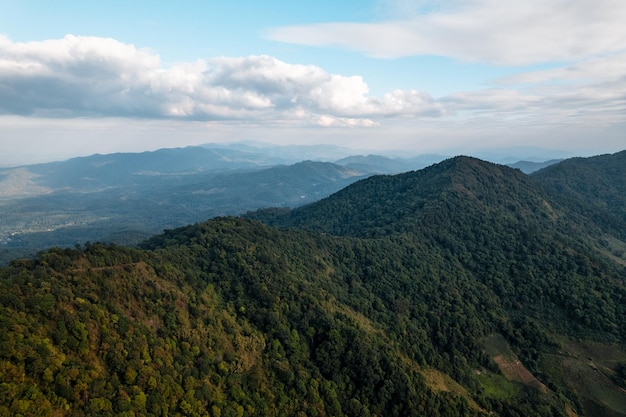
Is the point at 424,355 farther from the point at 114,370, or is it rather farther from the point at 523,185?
the point at 523,185

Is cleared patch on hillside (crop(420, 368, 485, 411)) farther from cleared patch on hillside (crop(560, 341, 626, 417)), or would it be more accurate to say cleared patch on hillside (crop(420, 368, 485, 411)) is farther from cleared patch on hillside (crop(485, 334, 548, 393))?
cleared patch on hillside (crop(560, 341, 626, 417))

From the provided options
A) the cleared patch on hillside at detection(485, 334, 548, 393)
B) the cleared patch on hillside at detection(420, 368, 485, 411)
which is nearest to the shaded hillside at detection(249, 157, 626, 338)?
the cleared patch on hillside at detection(485, 334, 548, 393)

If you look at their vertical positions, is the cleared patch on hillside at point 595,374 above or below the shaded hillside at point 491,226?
below

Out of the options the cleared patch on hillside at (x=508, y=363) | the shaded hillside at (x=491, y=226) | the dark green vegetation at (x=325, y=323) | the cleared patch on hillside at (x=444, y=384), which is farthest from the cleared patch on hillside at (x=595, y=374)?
the cleared patch on hillside at (x=444, y=384)

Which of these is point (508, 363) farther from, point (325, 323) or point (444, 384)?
point (325, 323)

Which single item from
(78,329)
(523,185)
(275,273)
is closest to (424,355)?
(275,273)

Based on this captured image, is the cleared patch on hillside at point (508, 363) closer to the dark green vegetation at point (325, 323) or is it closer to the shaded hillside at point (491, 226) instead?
the dark green vegetation at point (325, 323)

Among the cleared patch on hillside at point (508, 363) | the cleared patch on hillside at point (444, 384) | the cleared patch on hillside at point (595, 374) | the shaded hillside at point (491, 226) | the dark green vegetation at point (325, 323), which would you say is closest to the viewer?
the dark green vegetation at point (325, 323)

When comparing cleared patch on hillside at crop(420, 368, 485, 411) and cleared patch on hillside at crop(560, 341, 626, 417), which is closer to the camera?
cleared patch on hillside at crop(420, 368, 485, 411)

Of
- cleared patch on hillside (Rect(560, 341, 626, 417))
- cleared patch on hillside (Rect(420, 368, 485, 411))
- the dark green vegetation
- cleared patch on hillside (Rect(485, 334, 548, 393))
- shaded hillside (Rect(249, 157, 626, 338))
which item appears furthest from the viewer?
shaded hillside (Rect(249, 157, 626, 338))
